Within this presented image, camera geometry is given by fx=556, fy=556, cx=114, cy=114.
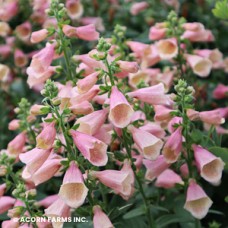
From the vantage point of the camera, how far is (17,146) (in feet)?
9.34

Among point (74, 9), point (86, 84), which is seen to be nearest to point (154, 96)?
point (86, 84)

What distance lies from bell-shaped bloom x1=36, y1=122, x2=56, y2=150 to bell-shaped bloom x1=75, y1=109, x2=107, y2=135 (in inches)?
5.6

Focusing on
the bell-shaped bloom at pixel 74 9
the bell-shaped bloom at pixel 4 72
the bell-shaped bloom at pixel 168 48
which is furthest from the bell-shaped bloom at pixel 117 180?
the bell-shaped bloom at pixel 74 9

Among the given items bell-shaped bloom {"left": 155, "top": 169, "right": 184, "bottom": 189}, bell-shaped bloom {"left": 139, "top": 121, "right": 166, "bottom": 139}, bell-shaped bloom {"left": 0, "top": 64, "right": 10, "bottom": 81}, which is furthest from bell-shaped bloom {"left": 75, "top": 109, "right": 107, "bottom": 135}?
bell-shaped bloom {"left": 0, "top": 64, "right": 10, "bottom": 81}

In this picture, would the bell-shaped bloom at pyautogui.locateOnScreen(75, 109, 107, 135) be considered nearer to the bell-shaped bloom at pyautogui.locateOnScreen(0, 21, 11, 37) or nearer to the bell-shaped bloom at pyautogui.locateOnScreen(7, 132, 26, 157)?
the bell-shaped bloom at pyautogui.locateOnScreen(7, 132, 26, 157)

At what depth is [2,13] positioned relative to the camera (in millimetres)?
4012

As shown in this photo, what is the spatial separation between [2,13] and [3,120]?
0.80 meters

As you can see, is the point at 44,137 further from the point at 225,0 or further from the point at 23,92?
the point at 23,92

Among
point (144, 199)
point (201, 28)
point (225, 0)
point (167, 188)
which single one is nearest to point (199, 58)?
point (201, 28)

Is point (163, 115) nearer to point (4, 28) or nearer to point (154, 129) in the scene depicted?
point (154, 129)

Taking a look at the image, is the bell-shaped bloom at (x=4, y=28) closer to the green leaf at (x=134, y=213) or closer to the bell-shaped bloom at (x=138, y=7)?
Answer: the bell-shaped bloom at (x=138, y=7)

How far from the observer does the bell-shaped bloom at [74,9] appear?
3966 millimetres

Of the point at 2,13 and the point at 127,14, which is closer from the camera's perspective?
the point at 2,13

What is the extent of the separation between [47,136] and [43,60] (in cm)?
56
